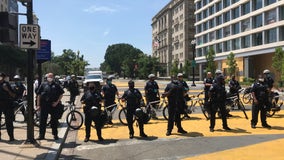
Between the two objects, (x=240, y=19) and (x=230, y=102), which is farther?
(x=240, y=19)

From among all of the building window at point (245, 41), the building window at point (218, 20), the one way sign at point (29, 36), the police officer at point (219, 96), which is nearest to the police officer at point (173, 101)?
the police officer at point (219, 96)

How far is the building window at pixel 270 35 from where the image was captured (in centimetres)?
5518

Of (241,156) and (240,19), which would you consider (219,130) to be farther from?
(240,19)

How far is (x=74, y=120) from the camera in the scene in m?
13.8

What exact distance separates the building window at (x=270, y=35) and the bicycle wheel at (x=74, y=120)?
4704 centimetres

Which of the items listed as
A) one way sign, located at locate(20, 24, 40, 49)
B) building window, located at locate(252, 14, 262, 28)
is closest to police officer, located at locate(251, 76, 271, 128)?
one way sign, located at locate(20, 24, 40, 49)

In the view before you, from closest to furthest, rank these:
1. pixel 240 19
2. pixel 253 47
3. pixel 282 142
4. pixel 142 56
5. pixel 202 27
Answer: pixel 282 142
pixel 253 47
pixel 240 19
pixel 202 27
pixel 142 56

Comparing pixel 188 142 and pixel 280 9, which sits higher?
pixel 280 9

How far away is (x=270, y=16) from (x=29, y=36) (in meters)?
53.0

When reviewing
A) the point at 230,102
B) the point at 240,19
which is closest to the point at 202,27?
the point at 240,19

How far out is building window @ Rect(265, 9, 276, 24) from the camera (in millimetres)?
55344

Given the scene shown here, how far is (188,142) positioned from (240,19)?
59355 millimetres

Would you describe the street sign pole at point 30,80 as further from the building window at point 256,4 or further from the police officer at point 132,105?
the building window at point 256,4

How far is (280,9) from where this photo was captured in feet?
176
